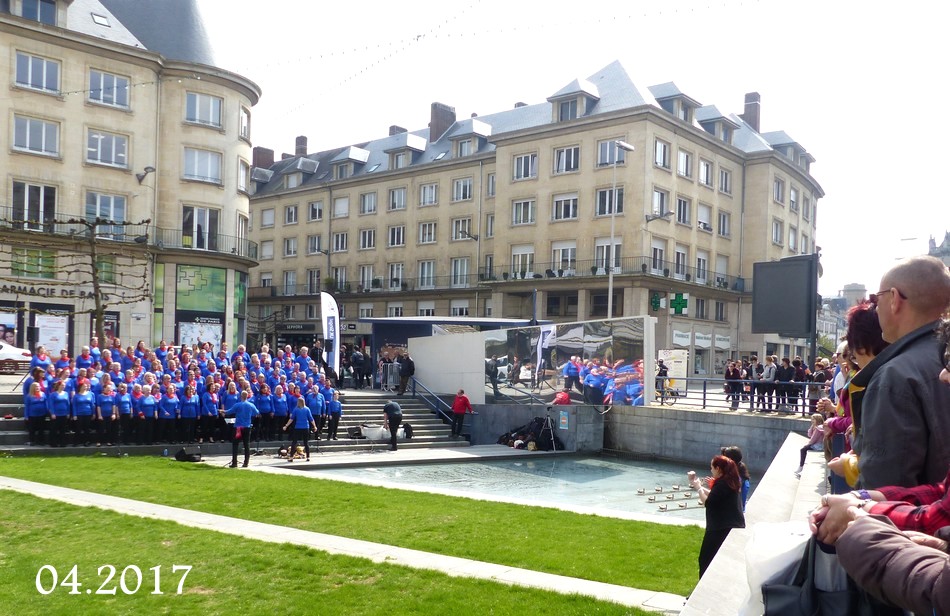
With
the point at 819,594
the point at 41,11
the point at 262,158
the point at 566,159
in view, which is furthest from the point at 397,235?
the point at 819,594

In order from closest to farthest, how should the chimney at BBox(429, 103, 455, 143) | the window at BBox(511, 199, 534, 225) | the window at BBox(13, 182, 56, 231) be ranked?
the window at BBox(13, 182, 56, 231)
the window at BBox(511, 199, 534, 225)
the chimney at BBox(429, 103, 455, 143)

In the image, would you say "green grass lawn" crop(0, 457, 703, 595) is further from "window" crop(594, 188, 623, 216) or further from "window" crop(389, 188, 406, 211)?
"window" crop(389, 188, 406, 211)

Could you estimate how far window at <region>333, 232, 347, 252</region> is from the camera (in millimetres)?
70062

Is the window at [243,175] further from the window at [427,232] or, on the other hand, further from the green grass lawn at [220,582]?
the green grass lawn at [220,582]

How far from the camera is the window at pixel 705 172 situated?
5681 centimetres

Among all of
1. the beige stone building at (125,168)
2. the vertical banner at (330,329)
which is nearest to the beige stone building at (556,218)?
the beige stone building at (125,168)

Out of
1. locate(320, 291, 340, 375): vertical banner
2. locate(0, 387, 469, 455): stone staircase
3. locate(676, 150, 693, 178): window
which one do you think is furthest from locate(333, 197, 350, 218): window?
locate(320, 291, 340, 375): vertical banner

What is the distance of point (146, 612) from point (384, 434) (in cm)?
1862

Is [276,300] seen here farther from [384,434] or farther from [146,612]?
[146,612]

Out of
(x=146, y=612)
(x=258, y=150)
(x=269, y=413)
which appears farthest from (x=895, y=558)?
(x=258, y=150)

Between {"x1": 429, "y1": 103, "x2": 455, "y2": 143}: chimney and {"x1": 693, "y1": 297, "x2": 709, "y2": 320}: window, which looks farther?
{"x1": 429, "y1": 103, "x2": 455, "y2": 143}: chimney

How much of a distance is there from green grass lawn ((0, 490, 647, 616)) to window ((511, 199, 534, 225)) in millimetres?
47306

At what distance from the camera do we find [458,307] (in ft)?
202

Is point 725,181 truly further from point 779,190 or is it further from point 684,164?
point 684,164
